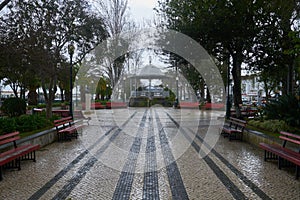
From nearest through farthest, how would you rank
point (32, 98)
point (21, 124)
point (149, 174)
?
point (149, 174) → point (21, 124) → point (32, 98)

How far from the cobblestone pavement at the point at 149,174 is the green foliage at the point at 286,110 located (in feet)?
5.41

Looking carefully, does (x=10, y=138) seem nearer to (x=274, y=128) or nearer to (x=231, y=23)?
(x=274, y=128)

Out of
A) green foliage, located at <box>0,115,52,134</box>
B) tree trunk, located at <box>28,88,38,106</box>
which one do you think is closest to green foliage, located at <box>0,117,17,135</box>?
green foliage, located at <box>0,115,52,134</box>

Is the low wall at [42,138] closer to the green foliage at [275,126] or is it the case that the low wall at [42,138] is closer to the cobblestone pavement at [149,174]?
the cobblestone pavement at [149,174]

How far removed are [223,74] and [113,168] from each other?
77.1ft

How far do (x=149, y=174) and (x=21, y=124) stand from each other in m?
5.55

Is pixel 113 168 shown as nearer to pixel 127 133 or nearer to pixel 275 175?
pixel 275 175

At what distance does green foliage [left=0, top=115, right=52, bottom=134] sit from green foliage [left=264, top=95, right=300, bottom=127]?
797cm

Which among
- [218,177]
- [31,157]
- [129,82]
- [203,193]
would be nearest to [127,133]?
[31,157]

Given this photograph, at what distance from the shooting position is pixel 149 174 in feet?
18.3

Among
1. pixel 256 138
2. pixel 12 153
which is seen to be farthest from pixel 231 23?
pixel 12 153

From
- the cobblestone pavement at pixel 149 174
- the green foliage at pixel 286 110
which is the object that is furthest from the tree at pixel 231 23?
the cobblestone pavement at pixel 149 174

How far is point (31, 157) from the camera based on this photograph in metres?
6.79

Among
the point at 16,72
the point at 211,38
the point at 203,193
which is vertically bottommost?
the point at 203,193
